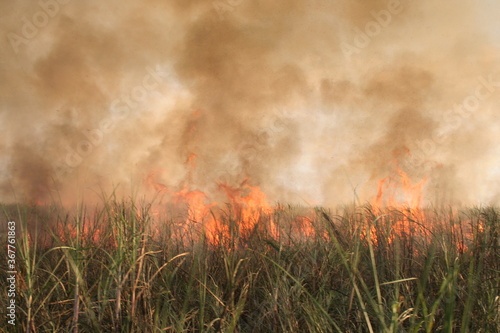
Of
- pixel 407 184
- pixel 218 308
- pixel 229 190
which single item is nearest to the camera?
pixel 218 308

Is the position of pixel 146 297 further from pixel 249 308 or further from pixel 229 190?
pixel 229 190

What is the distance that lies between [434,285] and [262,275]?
1.59 m

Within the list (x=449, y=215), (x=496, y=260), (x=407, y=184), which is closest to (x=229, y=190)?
(x=407, y=184)

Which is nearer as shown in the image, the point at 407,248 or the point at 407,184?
the point at 407,248

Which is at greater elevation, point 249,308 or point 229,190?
point 229,190

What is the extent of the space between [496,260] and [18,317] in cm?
422

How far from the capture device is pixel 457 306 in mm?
2830

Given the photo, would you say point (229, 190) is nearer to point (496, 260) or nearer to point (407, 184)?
point (407, 184)

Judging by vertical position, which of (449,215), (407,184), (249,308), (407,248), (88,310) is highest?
(407,184)

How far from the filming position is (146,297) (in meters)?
2.64

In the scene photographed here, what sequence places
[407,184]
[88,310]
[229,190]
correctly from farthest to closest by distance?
[229,190]
[407,184]
[88,310]

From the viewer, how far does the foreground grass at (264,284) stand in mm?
2254

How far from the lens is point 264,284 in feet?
12.3

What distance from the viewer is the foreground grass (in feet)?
7.39
